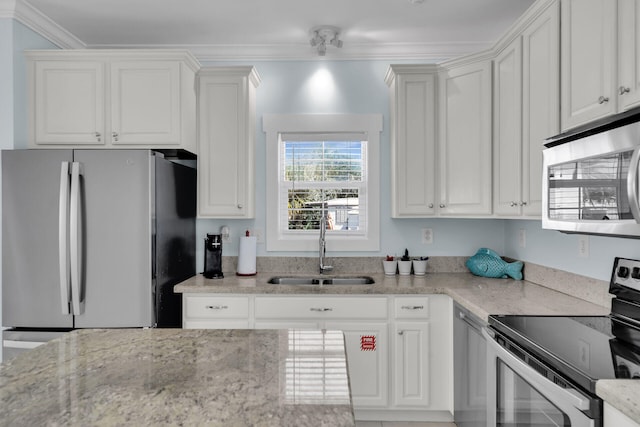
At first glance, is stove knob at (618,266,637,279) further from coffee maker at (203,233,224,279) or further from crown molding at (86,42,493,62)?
coffee maker at (203,233,224,279)

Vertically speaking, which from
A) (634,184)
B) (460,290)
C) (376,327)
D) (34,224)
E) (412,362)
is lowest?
(412,362)

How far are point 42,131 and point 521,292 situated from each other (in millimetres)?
3096

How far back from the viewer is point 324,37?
9.31 feet

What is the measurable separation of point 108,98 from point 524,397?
9.14 feet

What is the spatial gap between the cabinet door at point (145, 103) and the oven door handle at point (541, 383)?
7.27 feet

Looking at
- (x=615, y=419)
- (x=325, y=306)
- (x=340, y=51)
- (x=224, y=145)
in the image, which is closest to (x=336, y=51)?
(x=340, y=51)

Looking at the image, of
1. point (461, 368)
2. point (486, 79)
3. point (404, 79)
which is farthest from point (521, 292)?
point (404, 79)

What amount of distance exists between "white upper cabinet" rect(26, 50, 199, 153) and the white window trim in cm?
73

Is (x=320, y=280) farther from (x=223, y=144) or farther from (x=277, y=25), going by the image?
(x=277, y=25)

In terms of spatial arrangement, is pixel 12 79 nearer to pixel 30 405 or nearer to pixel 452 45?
pixel 30 405

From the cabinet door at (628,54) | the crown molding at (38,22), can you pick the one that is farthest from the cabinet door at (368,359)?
the crown molding at (38,22)

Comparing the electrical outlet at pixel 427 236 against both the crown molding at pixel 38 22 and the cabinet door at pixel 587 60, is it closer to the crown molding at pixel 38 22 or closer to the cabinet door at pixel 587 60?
the cabinet door at pixel 587 60

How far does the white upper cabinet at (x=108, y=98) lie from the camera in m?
2.60

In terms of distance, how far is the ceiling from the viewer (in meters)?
2.53
